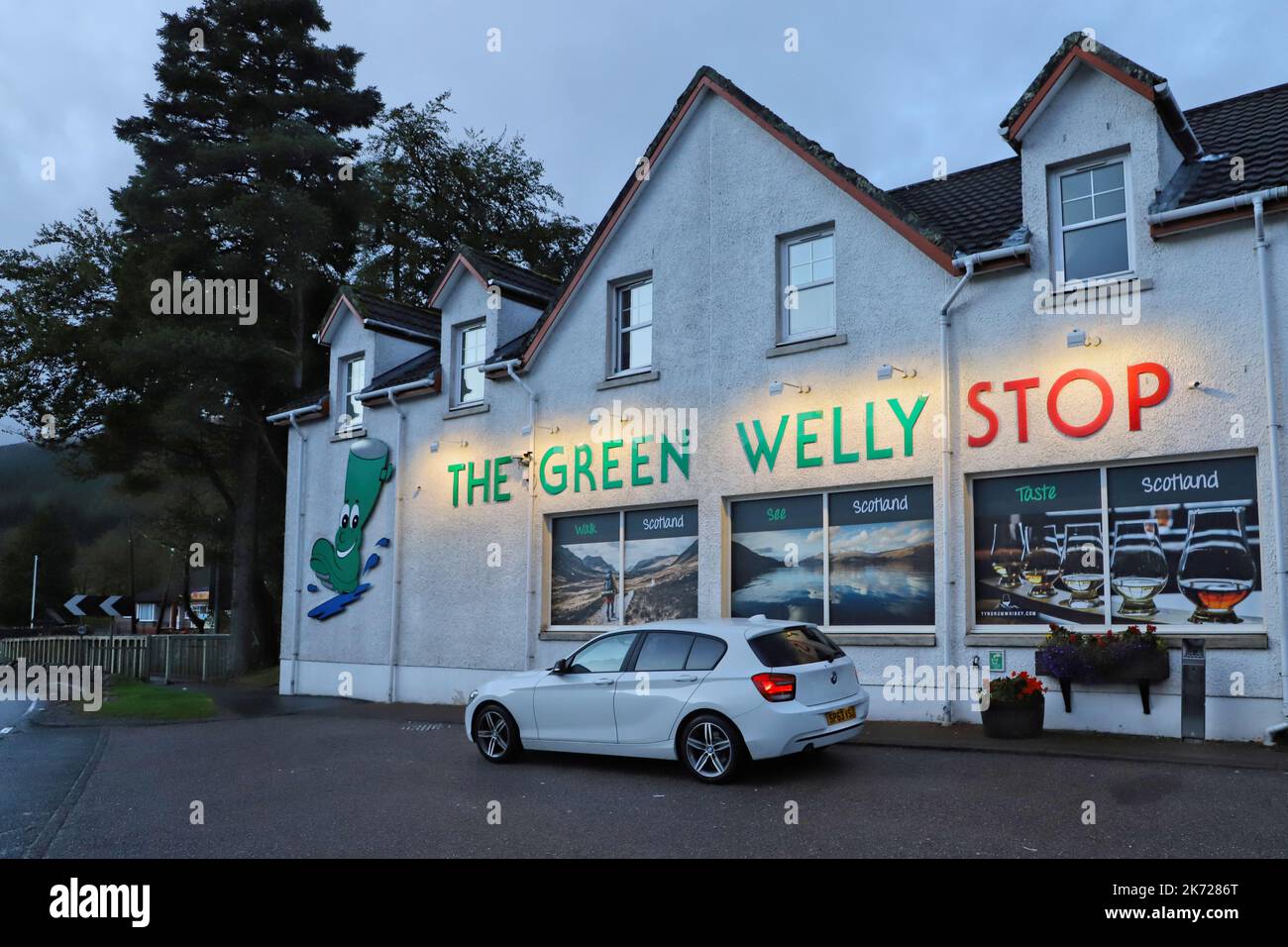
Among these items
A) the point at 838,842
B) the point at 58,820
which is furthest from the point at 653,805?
the point at 58,820

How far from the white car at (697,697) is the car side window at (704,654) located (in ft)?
0.04

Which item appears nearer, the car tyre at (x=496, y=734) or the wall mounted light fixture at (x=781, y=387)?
the car tyre at (x=496, y=734)

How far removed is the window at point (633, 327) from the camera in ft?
54.5

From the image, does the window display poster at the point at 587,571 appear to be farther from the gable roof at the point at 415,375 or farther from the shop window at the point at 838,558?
Result: the gable roof at the point at 415,375

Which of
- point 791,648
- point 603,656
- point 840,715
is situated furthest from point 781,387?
point 840,715

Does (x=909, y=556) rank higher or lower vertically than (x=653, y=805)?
higher

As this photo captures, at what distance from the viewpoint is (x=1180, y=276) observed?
38.2 feet

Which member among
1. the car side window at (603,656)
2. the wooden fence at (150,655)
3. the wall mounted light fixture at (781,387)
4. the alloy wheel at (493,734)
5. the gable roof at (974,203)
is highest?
the gable roof at (974,203)

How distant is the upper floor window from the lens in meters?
21.9

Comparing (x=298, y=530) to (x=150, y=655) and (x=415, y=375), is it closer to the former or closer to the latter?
(x=415, y=375)

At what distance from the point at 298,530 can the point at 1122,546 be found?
16.7 metres

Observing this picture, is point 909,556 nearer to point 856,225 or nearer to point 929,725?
point 929,725

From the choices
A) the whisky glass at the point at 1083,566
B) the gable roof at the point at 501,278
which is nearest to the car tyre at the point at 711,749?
the whisky glass at the point at 1083,566

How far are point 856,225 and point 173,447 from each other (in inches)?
928
